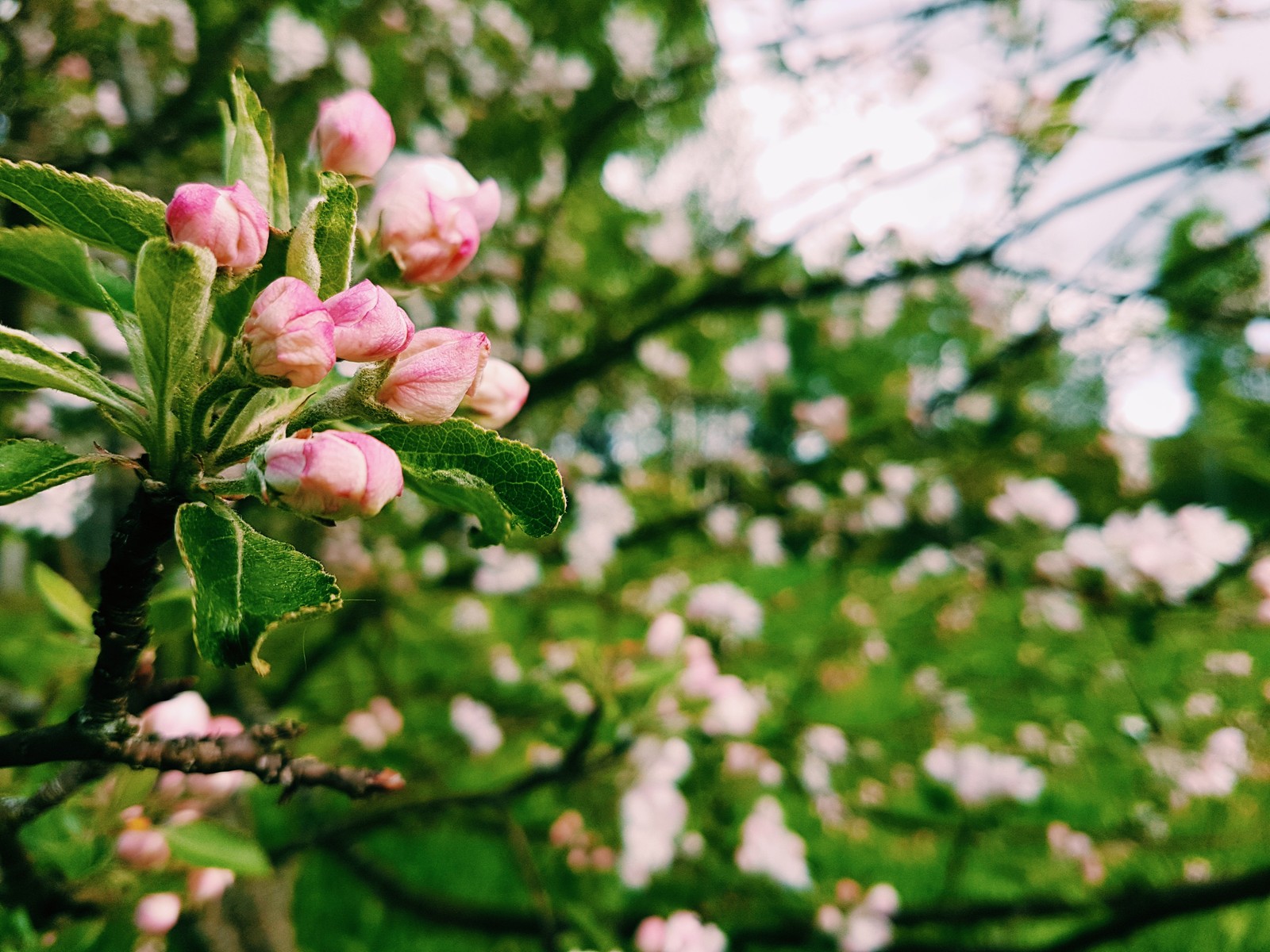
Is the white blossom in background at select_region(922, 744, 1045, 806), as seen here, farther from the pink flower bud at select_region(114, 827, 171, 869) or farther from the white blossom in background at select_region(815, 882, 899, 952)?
the pink flower bud at select_region(114, 827, 171, 869)

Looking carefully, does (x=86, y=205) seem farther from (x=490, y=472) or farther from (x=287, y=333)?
(x=490, y=472)

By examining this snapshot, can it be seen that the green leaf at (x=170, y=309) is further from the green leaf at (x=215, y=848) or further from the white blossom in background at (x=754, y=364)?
the white blossom in background at (x=754, y=364)

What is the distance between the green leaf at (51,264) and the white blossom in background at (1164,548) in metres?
2.07

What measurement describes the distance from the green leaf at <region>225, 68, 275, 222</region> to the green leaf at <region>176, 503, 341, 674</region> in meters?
0.22

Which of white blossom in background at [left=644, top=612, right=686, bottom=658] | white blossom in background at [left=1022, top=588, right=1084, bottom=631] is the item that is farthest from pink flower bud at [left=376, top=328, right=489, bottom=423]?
white blossom in background at [left=1022, top=588, right=1084, bottom=631]

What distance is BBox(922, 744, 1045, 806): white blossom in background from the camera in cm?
230

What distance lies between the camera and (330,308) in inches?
16.3

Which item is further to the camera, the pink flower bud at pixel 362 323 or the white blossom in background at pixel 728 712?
the white blossom in background at pixel 728 712

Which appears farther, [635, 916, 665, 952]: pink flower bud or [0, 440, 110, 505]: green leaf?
[635, 916, 665, 952]: pink flower bud

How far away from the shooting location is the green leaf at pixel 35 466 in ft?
1.19

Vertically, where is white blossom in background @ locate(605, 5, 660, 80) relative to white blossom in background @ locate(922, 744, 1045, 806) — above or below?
above

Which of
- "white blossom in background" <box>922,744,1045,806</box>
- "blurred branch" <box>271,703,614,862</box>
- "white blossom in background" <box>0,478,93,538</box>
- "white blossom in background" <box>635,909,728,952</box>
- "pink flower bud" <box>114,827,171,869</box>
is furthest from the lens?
"white blossom in background" <box>922,744,1045,806</box>

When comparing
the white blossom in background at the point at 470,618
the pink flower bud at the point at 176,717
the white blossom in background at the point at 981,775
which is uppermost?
the pink flower bud at the point at 176,717

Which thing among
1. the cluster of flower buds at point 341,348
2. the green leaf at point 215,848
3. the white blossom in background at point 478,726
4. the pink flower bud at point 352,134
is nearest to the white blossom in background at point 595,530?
the white blossom in background at point 478,726
